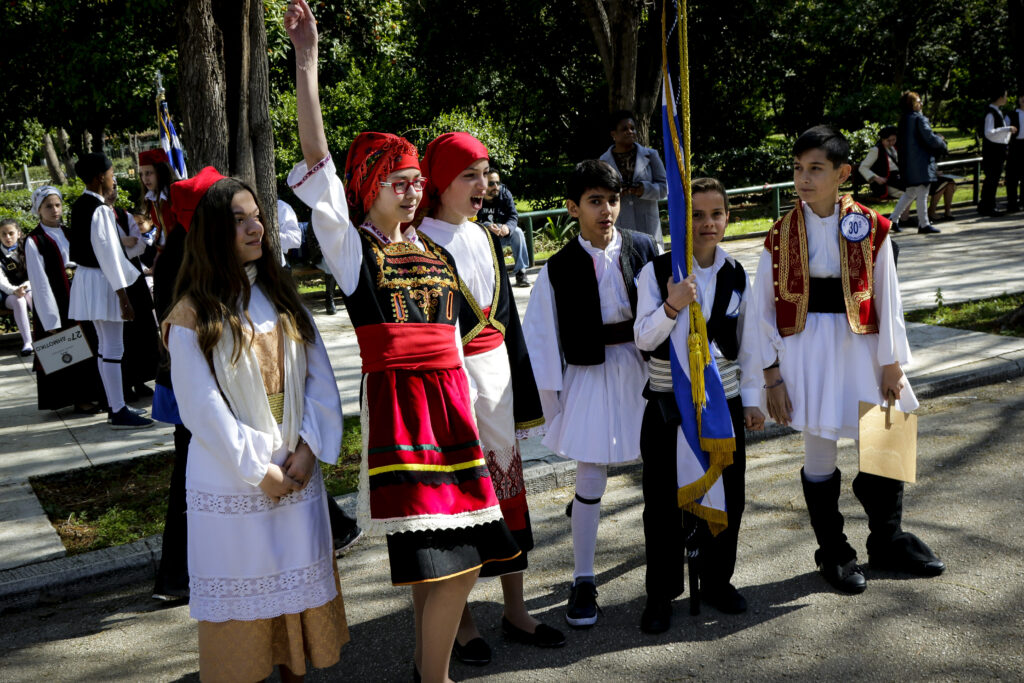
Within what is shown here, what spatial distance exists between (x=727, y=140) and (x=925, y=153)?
11.1 meters

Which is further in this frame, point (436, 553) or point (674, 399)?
point (674, 399)

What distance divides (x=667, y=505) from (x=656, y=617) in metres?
0.46

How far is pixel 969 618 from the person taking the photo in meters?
3.87

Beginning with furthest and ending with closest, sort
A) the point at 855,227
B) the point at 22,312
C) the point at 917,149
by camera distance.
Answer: the point at 917,149
the point at 22,312
the point at 855,227

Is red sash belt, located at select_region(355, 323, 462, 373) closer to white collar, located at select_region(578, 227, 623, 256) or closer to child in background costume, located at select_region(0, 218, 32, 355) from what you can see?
white collar, located at select_region(578, 227, 623, 256)

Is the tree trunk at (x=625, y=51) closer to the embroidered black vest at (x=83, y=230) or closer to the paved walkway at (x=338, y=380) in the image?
the paved walkway at (x=338, y=380)

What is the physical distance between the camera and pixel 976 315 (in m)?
8.92

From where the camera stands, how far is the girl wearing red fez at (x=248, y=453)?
10.3 ft

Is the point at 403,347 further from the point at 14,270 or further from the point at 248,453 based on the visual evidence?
the point at 14,270

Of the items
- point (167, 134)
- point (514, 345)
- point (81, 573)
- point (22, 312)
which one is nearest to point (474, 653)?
point (514, 345)

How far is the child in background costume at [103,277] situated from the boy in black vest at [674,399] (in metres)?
4.81

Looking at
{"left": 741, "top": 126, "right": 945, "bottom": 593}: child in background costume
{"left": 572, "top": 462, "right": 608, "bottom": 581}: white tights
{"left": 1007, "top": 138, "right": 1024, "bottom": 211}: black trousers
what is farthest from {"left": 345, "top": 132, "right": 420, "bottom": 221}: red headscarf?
{"left": 1007, "top": 138, "right": 1024, "bottom": 211}: black trousers

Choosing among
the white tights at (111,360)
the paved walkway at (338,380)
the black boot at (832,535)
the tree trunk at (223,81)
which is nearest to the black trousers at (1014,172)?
the paved walkway at (338,380)

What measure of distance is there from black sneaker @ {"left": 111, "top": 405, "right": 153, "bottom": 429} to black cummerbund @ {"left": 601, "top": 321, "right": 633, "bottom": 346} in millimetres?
4836
